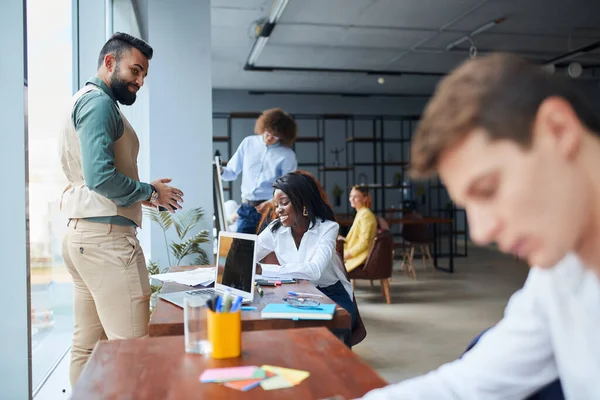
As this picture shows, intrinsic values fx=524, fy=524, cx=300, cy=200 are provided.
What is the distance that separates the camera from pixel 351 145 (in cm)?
1310

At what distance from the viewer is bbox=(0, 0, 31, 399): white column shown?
1982mm

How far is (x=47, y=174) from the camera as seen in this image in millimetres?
3184

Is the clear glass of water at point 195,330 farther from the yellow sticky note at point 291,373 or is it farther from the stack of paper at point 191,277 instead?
Result: the stack of paper at point 191,277

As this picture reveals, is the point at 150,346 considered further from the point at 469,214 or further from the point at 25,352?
the point at 469,214

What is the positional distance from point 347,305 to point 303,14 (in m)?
5.24

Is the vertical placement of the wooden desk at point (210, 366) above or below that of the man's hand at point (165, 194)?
below

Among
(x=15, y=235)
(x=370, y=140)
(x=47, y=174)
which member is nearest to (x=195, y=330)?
(x=15, y=235)

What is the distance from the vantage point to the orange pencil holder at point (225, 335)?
136 centimetres

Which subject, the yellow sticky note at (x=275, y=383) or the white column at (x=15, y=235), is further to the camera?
the white column at (x=15, y=235)

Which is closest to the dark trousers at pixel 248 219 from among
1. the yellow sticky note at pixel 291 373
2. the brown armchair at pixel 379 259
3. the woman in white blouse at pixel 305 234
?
the woman in white blouse at pixel 305 234

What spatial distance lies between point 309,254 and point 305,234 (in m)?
0.13

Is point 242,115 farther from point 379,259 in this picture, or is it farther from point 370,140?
point 379,259

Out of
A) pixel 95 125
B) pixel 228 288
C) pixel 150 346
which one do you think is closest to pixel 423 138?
pixel 150 346

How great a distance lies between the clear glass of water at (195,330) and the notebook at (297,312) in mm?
394
